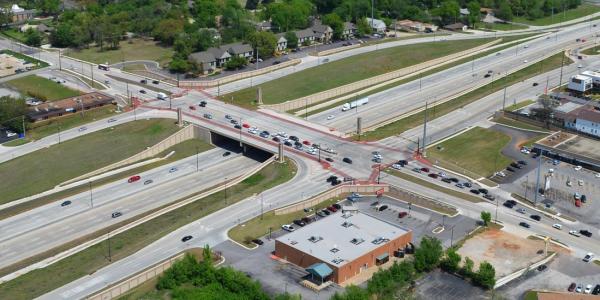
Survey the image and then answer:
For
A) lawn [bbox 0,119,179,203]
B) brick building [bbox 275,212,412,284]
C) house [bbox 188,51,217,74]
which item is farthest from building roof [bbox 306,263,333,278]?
house [bbox 188,51,217,74]

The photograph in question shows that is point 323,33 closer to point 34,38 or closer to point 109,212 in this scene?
point 34,38

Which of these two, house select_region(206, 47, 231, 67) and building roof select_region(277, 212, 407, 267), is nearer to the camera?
building roof select_region(277, 212, 407, 267)

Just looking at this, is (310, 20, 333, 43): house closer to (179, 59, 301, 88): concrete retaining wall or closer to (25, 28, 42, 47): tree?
(179, 59, 301, 88): concrete retaining wall

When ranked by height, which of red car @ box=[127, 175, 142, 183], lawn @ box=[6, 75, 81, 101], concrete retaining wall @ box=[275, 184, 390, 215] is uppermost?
lawn @ box=[6, 75, 81, 101]

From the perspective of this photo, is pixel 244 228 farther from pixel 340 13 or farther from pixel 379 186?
pixel 340 13

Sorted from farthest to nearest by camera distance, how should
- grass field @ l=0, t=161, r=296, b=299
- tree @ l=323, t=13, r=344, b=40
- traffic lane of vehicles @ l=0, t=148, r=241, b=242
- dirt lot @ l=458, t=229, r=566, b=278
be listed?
tree @ l=323, t=13, r=344, b=40 < traffic lane of vehicles @ l=0, t=148, r=241, b=242 < dirt lot @ l=458, t=229, r=566, b=278 < grass field @ l=0, t=161, r=296, b=299

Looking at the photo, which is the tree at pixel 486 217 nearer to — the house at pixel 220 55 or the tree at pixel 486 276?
the tree at pixel 486 276

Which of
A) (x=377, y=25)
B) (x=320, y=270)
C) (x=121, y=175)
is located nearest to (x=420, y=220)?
(x=320, y=270)
